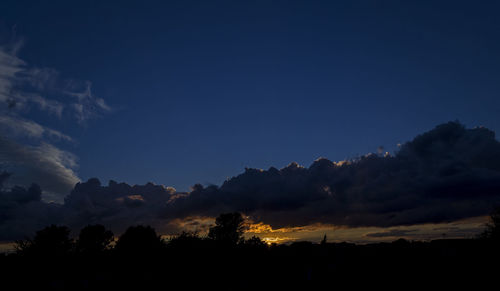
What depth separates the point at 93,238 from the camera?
118 meters

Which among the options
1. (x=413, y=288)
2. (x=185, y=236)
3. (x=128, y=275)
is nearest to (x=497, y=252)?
(x=413, y=288)

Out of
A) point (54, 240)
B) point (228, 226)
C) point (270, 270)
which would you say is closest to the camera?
point (270, 270)

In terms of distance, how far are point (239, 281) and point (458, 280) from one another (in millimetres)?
21700

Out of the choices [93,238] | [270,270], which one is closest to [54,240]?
[93,238]

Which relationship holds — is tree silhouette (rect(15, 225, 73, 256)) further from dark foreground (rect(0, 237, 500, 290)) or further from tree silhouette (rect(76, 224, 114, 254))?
dark foreground (rect(0, 237, 500, 290))

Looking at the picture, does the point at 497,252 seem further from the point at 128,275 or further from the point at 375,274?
the point at 128,275

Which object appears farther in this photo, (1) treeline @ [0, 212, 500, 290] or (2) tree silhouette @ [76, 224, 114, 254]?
(2) tree silhouette @ [76, 224, 114, 254]

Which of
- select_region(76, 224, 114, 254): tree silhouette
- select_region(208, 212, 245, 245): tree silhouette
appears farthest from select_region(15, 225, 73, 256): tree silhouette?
select_region(208, 212, 245, 245): tree silhouette

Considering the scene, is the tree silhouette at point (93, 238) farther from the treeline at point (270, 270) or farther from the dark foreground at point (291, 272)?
the dark foreground at point (291, 272)

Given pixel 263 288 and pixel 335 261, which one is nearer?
pixel 263 288

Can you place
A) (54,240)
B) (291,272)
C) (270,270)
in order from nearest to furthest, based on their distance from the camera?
1. (291,272)
2. (270,270)
3. (54,240)

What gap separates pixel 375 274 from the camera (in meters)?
34.6

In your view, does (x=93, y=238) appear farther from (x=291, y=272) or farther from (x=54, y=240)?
(x=291, y=272)

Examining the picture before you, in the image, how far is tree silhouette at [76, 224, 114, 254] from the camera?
4540 inches
